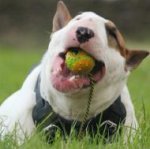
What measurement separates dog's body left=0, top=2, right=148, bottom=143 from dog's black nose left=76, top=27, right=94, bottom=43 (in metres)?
0.01

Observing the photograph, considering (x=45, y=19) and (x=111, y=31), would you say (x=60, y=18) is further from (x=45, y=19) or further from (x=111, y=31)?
(x=45, y=19)

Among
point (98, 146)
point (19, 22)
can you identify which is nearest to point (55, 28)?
point (98, 146)

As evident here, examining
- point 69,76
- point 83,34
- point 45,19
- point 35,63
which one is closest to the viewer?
point 83,34

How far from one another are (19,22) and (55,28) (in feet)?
43.8

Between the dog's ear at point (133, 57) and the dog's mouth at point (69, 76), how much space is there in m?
0.33

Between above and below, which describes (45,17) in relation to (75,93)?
above

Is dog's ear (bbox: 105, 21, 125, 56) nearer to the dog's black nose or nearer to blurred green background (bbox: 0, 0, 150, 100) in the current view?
the dog's black nose

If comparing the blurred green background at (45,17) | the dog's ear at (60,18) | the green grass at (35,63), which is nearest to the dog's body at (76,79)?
the dog's ear at (60,18)

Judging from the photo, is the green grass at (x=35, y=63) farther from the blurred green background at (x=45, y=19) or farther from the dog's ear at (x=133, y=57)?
the blurred green background at (x=45, y=19)

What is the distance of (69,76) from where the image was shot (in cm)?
486

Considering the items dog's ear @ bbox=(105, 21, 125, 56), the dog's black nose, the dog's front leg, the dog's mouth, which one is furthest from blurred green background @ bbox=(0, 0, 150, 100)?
the dog's black nose

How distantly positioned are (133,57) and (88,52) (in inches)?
21.9

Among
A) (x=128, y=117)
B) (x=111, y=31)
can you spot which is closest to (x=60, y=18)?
(x=111, y=31)

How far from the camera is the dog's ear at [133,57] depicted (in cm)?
517
